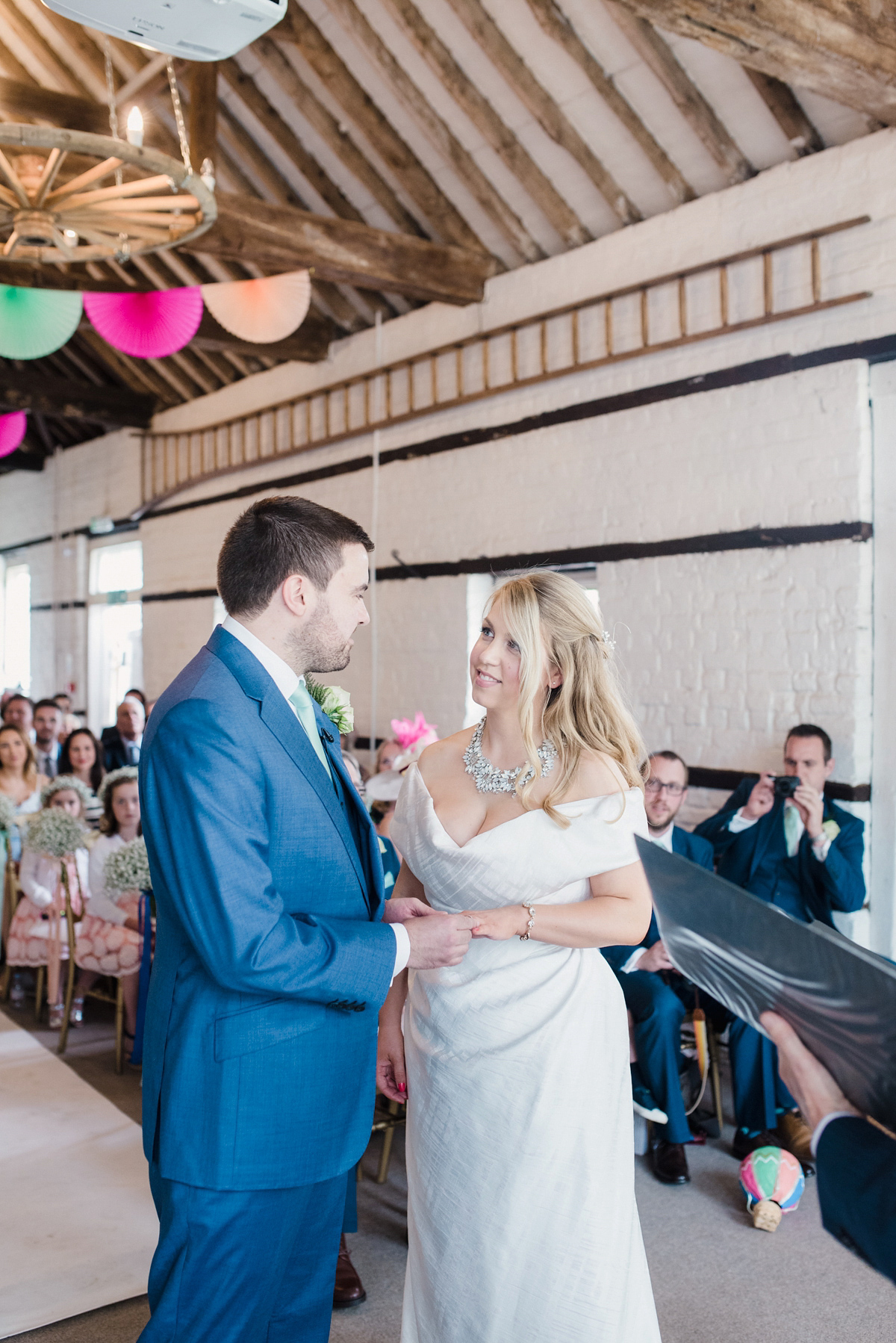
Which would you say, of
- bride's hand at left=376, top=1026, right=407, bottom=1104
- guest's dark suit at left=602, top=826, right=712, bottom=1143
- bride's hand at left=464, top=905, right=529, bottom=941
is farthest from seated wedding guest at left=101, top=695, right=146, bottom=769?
bride's hand at left=464, top=905, right=529, bottom=941

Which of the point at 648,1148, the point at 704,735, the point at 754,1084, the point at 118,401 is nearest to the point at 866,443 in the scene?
the point at 704,735

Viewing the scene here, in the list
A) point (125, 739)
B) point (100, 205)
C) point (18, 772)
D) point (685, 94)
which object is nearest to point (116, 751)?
point (125, 739)

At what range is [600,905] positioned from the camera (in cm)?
206

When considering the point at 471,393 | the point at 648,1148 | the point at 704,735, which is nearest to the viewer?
the point at 648,1148

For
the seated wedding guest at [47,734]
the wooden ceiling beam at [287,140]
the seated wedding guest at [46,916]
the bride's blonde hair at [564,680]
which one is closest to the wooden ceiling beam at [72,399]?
the seated wedding guest at [47,734]

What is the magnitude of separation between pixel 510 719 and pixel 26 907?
3861 mm

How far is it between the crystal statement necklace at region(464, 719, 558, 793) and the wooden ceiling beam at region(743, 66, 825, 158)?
3773mm

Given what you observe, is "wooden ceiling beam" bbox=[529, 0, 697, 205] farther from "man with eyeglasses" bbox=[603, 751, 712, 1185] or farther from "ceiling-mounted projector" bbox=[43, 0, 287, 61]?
"man with eyeglasses" bbox=[603, 751, 712, 1185]

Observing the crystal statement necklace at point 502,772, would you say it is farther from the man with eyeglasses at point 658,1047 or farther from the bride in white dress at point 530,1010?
the man with eyeglasses at point 658,1047

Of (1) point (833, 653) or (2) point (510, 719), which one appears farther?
(1) point (833, 653)

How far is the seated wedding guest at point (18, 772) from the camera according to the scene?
6.08 meters

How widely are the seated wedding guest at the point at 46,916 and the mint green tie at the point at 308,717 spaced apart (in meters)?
3.41

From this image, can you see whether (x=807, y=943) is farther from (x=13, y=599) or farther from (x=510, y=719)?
(x=13, y=599)

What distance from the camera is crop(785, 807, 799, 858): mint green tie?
4.29m
